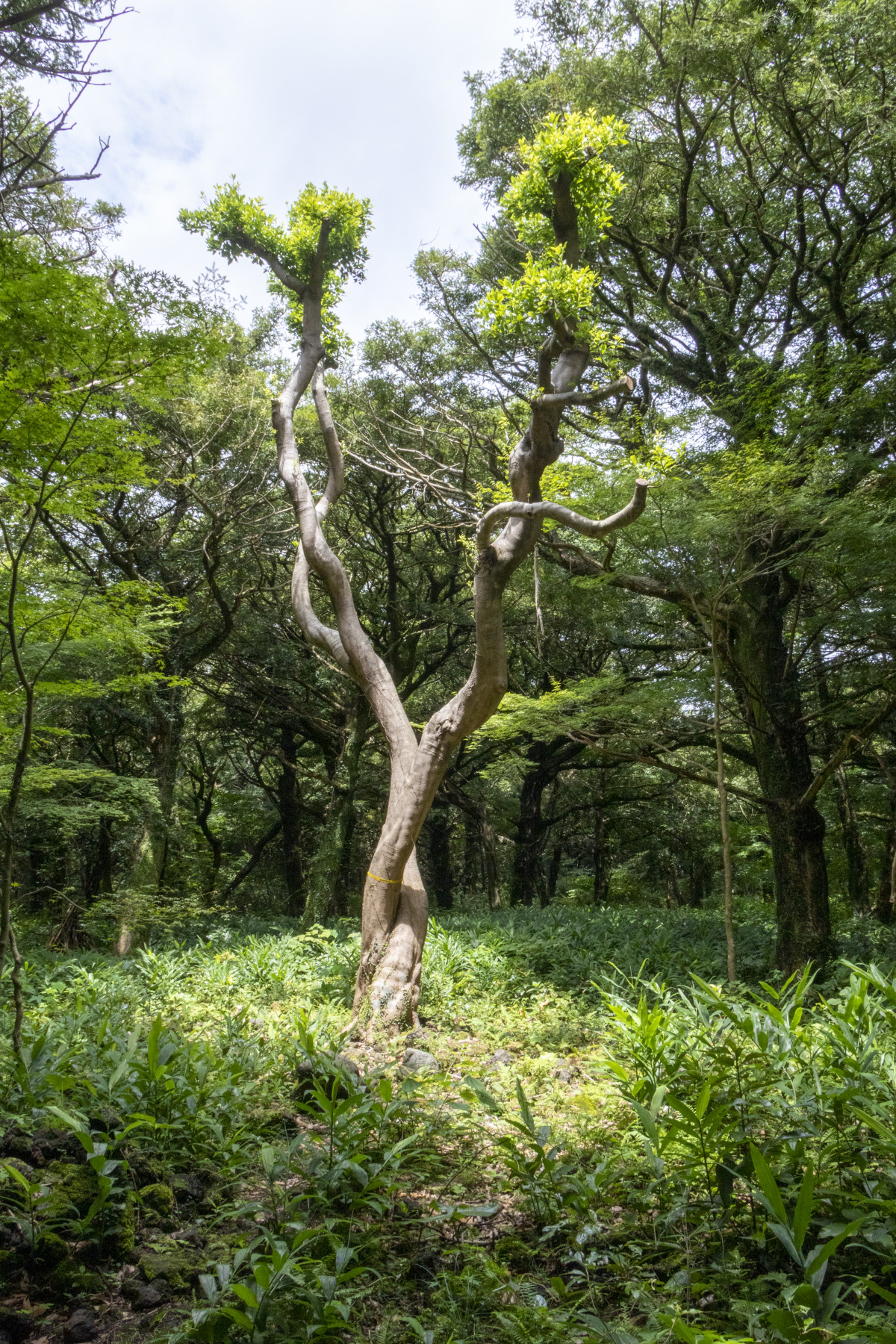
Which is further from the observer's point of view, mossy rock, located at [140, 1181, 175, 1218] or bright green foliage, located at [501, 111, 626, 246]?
bright green foliage, located at [501, 111, 626, 246]

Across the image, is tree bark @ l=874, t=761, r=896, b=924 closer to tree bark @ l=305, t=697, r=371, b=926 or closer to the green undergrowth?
the green undergrowth

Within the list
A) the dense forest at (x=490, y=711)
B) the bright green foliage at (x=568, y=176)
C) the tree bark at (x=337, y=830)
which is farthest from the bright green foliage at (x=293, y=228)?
the tree bark at (x=337, y=830)

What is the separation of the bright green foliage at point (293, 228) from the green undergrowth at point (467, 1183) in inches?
296

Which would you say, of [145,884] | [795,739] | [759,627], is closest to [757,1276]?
[795,739]

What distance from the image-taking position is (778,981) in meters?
6.59

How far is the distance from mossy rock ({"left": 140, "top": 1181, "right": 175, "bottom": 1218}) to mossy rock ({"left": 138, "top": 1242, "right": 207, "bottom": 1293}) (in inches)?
10.2

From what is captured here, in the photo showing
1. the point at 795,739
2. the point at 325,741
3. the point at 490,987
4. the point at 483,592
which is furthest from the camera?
the point at 325,741

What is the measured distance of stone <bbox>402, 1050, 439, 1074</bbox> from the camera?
4379 mm

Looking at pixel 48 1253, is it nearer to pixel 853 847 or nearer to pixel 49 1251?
pixel 49 1251

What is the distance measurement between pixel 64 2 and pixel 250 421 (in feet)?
20.6

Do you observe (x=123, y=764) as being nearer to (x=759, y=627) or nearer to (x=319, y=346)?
(x=319, y=346)

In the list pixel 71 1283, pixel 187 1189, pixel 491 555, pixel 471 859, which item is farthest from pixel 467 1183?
pixel 471 859

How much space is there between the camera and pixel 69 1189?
2.60 metres

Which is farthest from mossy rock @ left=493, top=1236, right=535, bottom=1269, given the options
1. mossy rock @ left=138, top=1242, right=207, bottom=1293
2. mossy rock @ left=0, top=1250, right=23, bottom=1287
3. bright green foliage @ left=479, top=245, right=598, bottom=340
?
bright green foliage @ left=479, top=245, right=598, bottom=340
